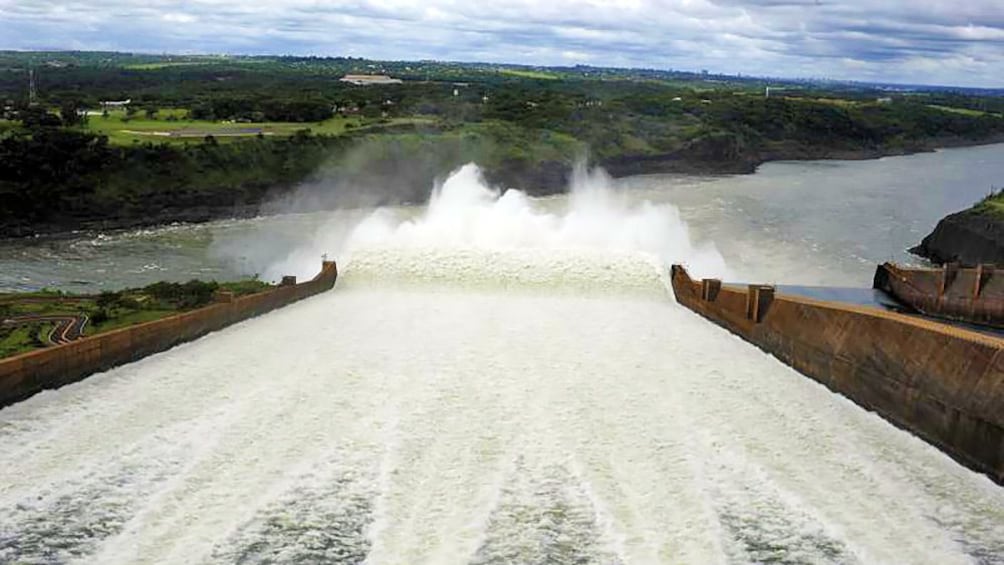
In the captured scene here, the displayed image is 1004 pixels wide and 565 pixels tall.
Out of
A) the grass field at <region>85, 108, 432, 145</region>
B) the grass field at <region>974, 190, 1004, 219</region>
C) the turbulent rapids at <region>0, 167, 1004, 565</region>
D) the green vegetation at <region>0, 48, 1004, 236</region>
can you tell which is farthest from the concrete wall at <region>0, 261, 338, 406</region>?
the grass field at <region>85, 108, 432, 145</region>

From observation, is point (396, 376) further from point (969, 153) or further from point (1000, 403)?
point (969, 153)

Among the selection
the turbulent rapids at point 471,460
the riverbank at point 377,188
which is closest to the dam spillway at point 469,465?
the turbulent rapids at point 471,460

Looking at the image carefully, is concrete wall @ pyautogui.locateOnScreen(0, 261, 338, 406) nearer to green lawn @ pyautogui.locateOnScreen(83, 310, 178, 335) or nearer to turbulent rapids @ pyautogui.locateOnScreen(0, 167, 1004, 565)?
turbulent rapids @ pyautogui.locateOnScreen(0, 167, 1004, 565)

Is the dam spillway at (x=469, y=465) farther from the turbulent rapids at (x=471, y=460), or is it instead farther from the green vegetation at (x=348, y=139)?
the green vegetation at (x=348, y=139)

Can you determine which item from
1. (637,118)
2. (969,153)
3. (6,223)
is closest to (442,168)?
(6,223)

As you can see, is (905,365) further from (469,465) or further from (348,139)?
(348,139)
